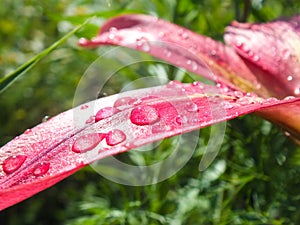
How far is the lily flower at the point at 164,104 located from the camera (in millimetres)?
471

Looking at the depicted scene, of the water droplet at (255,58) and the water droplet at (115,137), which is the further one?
the water droplet at (255,58)

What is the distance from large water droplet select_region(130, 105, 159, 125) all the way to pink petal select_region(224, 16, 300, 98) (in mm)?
287

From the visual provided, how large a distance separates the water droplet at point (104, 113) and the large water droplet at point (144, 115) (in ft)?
0.07

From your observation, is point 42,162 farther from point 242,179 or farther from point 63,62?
point 63,62

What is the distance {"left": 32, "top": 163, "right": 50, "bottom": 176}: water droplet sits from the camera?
0.46 meters

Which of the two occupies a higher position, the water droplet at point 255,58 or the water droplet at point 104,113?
the water droplet at point 104,113

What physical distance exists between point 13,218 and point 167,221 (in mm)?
750

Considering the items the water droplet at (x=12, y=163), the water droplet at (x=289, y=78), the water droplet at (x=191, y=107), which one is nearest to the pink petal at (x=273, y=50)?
the water droplet at (x=289, y=78)

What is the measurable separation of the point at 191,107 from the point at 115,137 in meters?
0.09

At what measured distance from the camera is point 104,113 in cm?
56

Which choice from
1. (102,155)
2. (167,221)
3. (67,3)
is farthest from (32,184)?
(67,3)

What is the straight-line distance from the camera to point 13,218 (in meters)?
1.62

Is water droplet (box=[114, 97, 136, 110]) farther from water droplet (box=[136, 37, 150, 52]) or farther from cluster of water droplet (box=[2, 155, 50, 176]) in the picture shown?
water droplet (box=[136, 37, 150, 52])

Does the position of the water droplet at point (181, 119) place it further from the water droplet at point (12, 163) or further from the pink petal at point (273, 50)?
the pink petal at point (273, 50)
